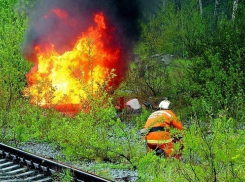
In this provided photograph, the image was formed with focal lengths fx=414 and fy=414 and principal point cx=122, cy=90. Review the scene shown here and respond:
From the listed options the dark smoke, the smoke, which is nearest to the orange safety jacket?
the smoke

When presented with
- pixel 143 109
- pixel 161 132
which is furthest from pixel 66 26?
pixel 161 132

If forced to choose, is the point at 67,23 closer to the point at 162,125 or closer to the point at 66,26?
the point at 66,26

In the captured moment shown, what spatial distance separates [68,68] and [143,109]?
2980mm

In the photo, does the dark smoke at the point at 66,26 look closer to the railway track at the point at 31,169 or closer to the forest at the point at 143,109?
the forest at the point at 143,109

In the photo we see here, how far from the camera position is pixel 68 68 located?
566 inches

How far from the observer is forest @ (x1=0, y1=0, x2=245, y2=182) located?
6989mm

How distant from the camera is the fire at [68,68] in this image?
13328 millimetres

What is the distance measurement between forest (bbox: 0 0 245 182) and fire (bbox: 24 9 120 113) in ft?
0.29

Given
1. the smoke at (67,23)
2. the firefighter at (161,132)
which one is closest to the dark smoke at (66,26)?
the smoke at (67,23)

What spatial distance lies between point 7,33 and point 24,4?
775 inches

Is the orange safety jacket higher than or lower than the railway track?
higher

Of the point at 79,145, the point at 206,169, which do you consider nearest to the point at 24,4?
the point at 79,145

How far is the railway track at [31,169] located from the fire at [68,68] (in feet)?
12.9

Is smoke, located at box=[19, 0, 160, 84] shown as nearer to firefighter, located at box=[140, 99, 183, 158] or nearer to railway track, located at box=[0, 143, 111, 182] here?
railway track, located at box=[0, 143, 111, 182]
